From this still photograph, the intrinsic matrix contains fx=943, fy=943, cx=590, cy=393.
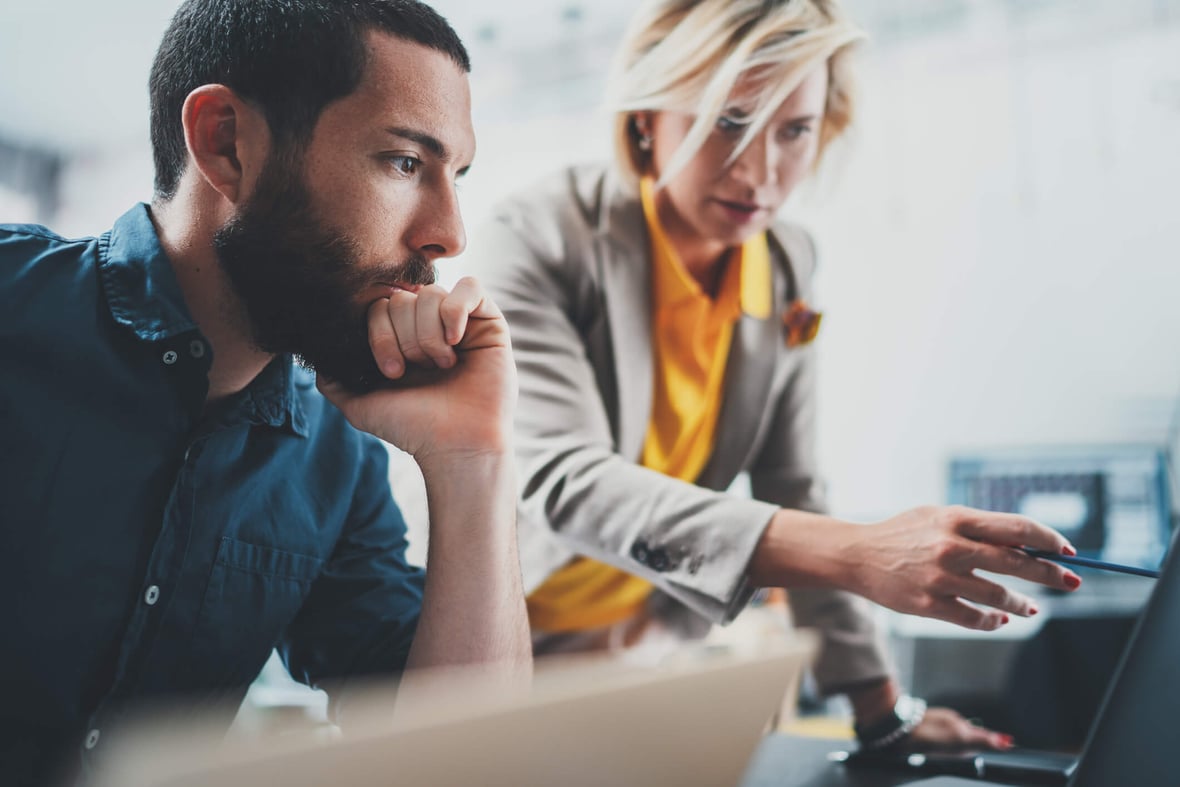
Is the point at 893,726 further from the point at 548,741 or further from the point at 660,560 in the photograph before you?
the point at 548,741

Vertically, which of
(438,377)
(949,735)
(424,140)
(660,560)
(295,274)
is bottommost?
(949,735)

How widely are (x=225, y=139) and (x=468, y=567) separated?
45 cm

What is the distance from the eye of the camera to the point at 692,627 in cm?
131

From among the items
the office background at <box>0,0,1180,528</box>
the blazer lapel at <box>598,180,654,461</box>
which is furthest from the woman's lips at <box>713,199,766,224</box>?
the office background at <box>0,0,1180,528</box>

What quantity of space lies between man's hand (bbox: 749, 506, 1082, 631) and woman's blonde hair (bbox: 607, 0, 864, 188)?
0.52 meters

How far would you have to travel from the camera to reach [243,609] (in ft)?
2.86

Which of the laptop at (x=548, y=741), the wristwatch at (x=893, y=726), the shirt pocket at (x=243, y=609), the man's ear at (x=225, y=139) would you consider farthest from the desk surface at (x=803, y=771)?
the man's ear at (x=225, y=139)

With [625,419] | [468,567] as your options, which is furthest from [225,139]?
[625,419]

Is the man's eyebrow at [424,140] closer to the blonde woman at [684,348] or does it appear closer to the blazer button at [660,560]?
the blonde woman at [684,348]

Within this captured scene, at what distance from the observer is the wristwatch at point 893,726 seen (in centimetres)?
108

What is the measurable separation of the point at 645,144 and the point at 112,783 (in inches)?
44.6

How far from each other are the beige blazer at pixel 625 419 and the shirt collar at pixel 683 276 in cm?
2

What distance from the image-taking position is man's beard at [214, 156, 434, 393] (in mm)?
864

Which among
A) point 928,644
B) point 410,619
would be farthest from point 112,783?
point 928,644
